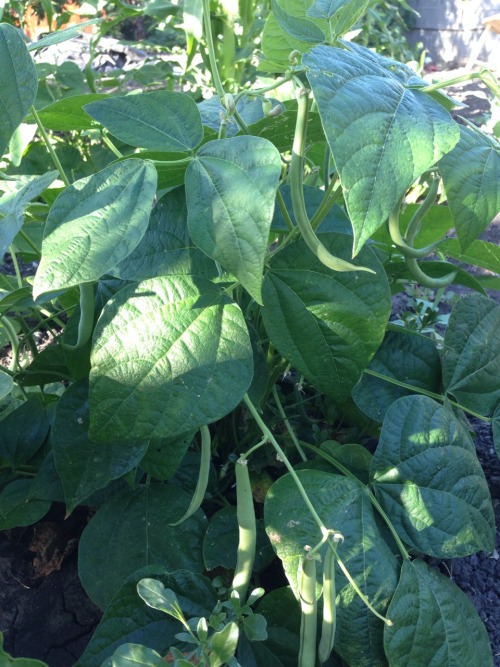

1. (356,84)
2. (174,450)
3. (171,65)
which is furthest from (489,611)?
(171,65)

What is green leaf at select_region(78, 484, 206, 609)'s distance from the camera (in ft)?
2.89

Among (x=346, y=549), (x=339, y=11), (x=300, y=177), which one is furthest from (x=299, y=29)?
(x=346, y=549)

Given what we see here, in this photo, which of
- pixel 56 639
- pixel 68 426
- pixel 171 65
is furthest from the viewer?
pixel 171 65

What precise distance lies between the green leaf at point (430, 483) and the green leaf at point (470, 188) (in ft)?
0.94

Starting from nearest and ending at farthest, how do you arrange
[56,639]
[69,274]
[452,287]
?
[69,274] → [56,639] → [452,287]

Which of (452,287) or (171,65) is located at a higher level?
(171,65)

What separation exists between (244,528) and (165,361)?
212mm

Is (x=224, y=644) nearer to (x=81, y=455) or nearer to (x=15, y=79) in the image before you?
(x=81, y=455)

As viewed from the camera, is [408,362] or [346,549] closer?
[346,549]

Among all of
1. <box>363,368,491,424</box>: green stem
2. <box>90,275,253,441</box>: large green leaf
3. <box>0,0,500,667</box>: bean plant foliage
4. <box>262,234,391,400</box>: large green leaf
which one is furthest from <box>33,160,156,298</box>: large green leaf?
<box>363,368,491,424</box>: green stem

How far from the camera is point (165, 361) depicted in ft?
2.33

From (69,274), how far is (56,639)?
1.97 ft

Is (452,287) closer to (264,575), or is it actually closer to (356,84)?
(264,575)

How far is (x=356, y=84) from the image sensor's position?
24.3 inches
